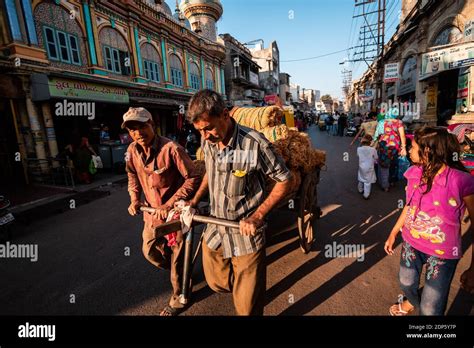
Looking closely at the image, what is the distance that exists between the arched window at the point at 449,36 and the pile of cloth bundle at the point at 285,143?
41.2 ft

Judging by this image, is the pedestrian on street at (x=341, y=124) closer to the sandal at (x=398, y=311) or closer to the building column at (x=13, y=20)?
the sandal at (x=398, y=311)

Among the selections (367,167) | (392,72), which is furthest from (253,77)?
(367,167)

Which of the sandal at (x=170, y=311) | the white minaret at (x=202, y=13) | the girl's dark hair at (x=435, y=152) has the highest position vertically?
the white minaret at (x=202, y=13)

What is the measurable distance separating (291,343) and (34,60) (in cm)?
1156

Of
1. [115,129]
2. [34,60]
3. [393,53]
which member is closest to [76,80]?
[34,60]

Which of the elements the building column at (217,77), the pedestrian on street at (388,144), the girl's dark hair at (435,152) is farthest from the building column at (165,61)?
the girl's dark hair at (435,152)

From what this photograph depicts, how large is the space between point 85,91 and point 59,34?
259cm

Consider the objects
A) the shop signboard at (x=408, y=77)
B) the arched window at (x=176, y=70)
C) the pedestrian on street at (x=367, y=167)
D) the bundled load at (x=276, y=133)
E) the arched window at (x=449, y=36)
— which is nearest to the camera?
the bundled load at (x=276, y=133)

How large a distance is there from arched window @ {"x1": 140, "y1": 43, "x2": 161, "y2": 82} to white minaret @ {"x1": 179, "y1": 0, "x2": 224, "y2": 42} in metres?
9.89

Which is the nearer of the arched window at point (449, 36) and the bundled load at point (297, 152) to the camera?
the bundled load at point (297, 152)

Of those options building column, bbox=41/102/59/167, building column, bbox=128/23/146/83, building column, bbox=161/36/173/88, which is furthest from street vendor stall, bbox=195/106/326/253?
building column, bbox=161/36/173/88
